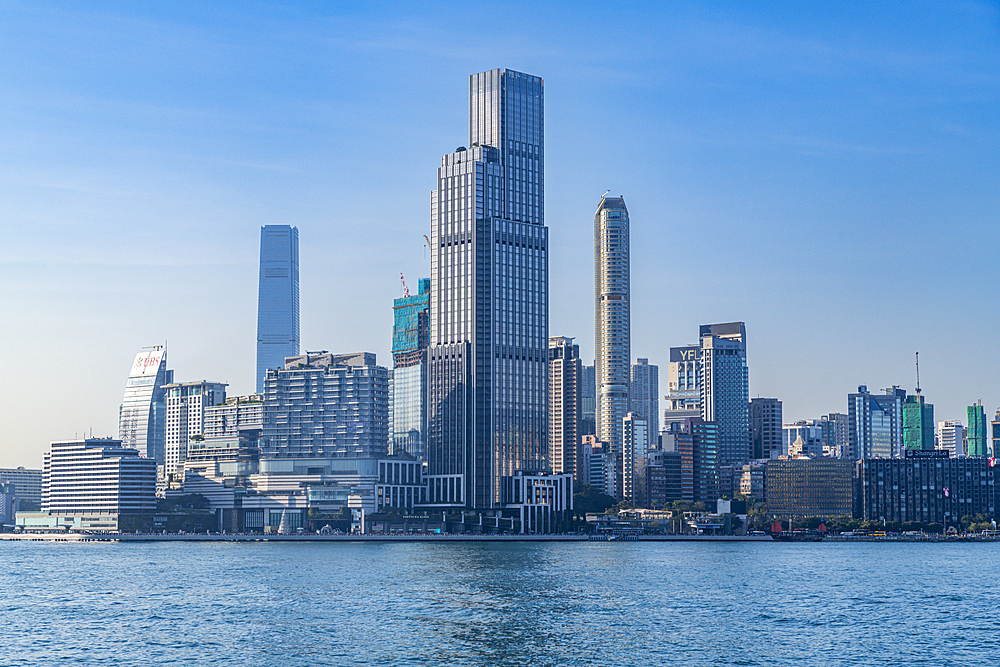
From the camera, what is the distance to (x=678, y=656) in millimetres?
84938

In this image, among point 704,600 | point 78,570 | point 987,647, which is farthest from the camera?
point 78,570

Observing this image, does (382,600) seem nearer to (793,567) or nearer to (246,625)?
(246,625)

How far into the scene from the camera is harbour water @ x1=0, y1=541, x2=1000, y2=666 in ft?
280

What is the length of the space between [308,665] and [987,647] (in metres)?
47.6

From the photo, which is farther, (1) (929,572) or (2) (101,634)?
(1) (929,572)

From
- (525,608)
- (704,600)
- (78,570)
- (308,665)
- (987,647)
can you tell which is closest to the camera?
(308,665)

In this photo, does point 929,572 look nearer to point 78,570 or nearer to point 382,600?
point 382,600

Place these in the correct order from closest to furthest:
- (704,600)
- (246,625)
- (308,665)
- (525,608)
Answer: (308,665)
(246,625)
(525,608)
(704,600)

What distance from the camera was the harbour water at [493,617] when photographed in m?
85.4

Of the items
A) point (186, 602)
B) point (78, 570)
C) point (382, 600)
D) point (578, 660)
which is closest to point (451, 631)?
point (578, 660)

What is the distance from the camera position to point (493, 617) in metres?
105

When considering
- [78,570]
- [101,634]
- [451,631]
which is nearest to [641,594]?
[451,631]

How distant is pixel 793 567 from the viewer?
185m

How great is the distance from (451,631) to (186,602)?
3331 cm
